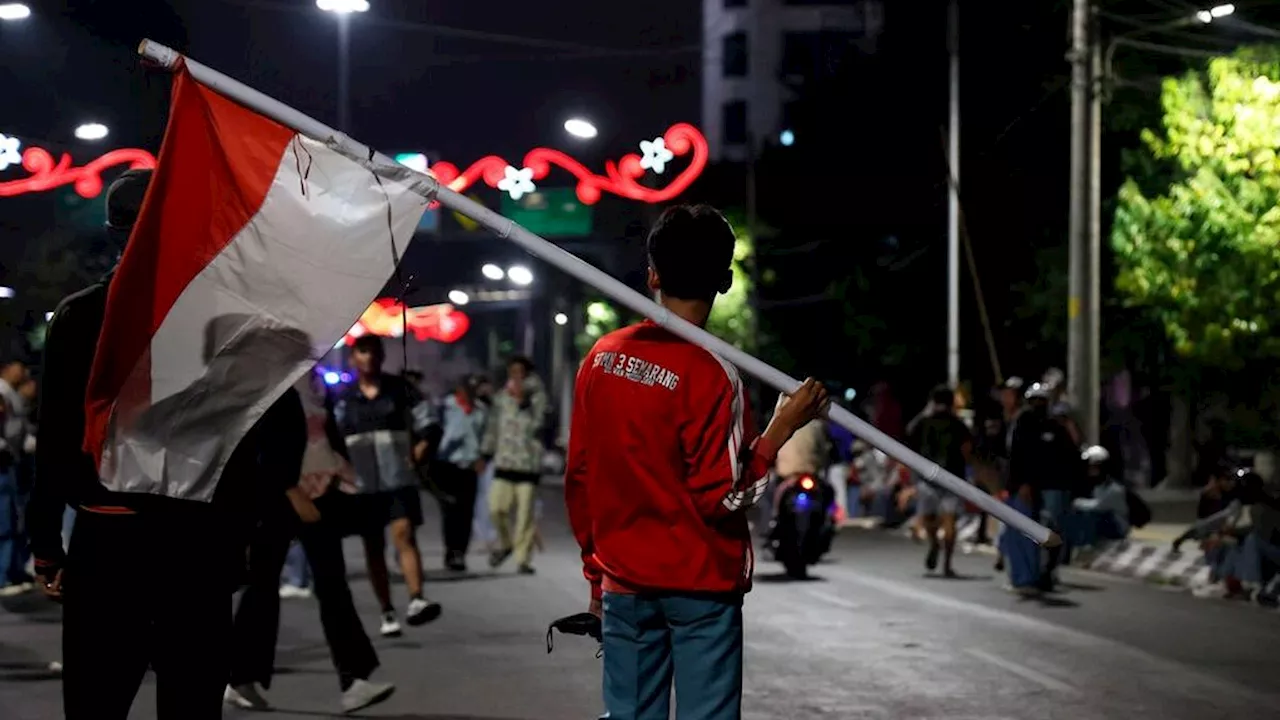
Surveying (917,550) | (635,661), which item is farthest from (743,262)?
(635,661)

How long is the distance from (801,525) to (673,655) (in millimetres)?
12760

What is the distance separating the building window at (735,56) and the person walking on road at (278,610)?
84.8 m

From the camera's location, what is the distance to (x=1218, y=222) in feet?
69.4

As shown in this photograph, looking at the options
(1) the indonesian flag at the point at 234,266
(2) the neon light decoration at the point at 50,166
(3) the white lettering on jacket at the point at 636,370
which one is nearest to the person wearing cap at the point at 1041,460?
(2) the neon light decoration at the point at 50,166

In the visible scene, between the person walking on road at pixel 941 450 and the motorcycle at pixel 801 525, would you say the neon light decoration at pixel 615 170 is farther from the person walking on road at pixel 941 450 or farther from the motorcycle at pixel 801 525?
the person walking on road at pixel 941 450

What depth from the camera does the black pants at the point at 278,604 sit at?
9.43m

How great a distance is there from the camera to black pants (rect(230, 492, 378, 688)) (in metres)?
9.43

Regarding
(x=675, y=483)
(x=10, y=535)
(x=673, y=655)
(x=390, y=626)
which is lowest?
(x=390, y=626)

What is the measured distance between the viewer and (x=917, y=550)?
22219mm

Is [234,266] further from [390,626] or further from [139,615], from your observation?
[390,626]

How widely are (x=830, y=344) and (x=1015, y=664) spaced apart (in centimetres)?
4342

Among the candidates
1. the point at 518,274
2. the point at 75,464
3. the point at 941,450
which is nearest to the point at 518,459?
the point at 518,274

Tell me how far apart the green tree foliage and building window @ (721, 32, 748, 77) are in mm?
71455

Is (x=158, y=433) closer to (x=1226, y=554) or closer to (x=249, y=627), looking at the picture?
(x=249, y=627)
